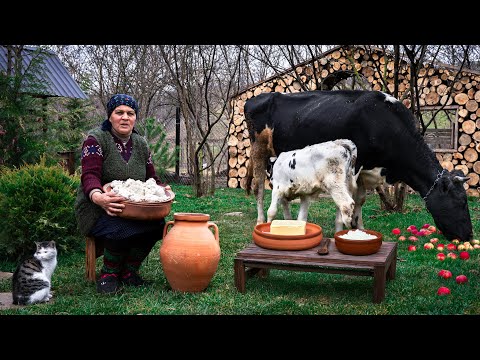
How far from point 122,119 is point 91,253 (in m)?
1.28

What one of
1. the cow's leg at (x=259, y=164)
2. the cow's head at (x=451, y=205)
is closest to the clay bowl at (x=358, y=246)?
the cow's head at (x=451, y=205)

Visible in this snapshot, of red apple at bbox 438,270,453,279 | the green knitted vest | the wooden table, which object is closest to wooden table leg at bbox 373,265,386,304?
the wooden table

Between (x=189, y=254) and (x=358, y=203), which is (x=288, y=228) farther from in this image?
(x=358, y=203)

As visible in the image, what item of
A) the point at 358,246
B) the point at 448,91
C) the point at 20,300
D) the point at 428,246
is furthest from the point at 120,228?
the point at 448,91

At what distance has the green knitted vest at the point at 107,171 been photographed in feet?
13.8

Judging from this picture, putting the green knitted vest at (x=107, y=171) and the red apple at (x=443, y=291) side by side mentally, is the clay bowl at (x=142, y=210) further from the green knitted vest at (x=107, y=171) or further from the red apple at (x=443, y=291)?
the red apple at (x=443, y=291)

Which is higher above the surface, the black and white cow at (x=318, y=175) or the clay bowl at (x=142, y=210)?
the black and white cow at (x=318, y=175)

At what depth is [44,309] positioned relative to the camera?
3680 mm

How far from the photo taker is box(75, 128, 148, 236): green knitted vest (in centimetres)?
420

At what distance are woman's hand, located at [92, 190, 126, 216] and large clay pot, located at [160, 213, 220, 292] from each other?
0.50 m

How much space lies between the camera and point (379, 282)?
12.3ft
